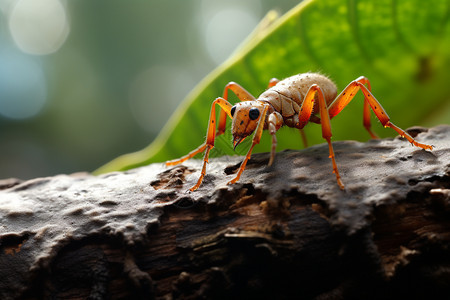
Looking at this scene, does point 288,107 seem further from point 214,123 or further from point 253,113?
point 214,123

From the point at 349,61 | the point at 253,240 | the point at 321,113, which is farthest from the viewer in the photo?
the point at 349,61

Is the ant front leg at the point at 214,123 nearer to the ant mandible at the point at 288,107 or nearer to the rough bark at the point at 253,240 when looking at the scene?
the ant mandible at the point at 288,107

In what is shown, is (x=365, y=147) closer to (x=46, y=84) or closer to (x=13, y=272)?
(x=13, y=272)

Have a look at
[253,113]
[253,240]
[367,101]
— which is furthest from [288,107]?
[253,240]

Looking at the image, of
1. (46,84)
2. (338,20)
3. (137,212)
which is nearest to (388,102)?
(338,20)

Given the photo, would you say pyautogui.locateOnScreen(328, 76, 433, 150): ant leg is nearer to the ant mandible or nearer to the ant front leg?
the ant mandible

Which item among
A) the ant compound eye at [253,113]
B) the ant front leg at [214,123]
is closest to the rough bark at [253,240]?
the ant front leg at [214,123]

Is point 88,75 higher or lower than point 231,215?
higher
